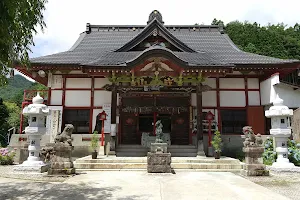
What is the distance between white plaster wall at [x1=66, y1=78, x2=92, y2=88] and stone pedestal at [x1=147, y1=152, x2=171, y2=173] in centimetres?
767

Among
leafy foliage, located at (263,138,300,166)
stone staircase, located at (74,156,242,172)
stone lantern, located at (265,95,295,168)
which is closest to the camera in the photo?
stone lantern, located at (265,95,295,168)

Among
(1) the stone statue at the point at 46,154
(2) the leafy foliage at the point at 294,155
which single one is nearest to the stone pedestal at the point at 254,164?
(2) the leafy foliage at the point at 294,155

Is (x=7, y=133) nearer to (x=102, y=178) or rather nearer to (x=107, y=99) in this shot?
(x=107, y=99)

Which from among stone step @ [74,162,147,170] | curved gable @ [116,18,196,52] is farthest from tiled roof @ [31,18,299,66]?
stone step @ [74,162,147,170]

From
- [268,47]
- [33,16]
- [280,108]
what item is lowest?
[280,108]

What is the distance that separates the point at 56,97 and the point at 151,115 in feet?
20.1

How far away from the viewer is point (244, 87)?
1524cm

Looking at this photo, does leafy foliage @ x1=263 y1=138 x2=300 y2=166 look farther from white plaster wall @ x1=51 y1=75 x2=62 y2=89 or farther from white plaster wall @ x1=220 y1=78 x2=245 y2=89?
white plaster wall @ x1=51 y1=75 x2=62 y2=89

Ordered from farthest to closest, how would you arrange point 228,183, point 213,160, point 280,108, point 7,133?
point 7,133
point 213,160
point 280,108
point 228,183

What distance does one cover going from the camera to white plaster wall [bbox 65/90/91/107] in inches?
599

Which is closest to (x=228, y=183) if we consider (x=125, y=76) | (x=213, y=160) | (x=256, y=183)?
(x=256, y=183)

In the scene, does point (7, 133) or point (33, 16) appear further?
point (7, 133)

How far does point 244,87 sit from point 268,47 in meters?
37.9

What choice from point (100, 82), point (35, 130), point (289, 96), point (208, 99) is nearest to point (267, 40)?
point (289, 96)
